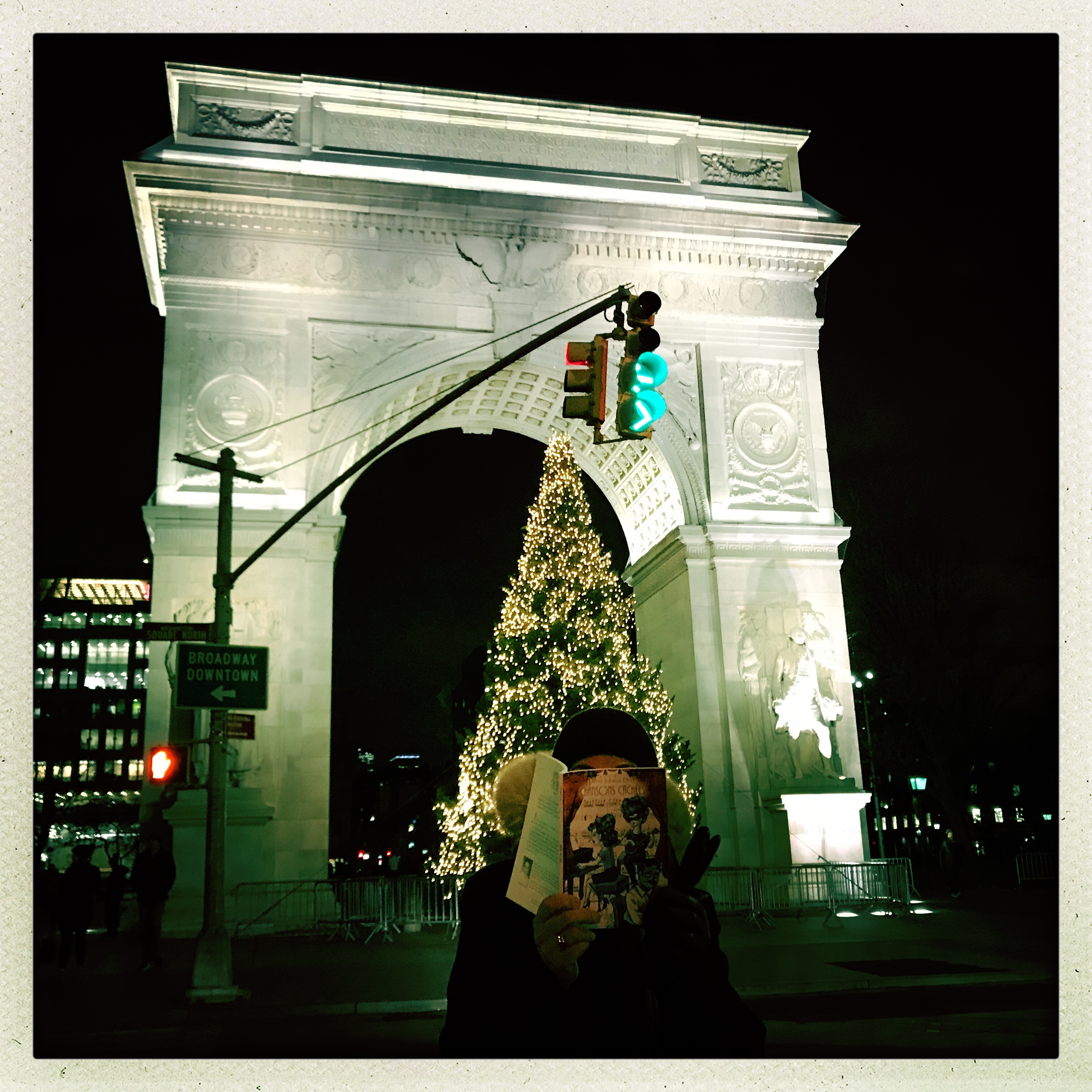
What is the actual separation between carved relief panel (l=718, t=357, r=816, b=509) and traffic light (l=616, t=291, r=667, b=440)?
46.0ft

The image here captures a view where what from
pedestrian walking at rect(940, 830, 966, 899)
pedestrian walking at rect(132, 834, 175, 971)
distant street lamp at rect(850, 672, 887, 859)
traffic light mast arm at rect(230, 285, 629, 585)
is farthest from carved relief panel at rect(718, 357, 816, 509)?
pedestrian walking at rect(132, 834, 175, 971)

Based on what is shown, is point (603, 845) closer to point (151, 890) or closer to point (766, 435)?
point (151, 890)

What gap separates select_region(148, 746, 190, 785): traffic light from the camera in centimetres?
1107

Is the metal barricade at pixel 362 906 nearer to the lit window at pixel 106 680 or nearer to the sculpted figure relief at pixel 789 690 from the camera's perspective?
the sculpted figure relief at pixel 789 690

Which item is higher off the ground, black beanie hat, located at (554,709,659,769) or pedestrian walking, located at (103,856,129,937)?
black beanie hat, located at (554,709,659,769)

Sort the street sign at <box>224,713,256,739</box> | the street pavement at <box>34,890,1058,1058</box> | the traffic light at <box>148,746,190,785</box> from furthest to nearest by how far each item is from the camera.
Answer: the street sign at <box>224,713,256,739</box>
the traffic light at <box>148,746,190,785</box>
the street pavement at <box>34,890,1058,1058</box>

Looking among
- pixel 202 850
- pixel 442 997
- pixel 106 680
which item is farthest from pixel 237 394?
pixel 106 680

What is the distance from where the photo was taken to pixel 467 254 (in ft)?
73.2

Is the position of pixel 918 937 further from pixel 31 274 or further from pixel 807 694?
pixel 31 274

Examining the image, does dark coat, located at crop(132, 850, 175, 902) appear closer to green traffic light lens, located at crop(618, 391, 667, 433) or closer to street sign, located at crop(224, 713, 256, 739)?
street sign, located at crop(224, 713, 256, 739)

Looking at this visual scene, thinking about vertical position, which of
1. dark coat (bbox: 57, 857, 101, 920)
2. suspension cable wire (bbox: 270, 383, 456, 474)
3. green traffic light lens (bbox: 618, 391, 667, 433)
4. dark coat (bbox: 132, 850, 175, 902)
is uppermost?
suspension cable wire (bbox: 270, 383, 456, 474)

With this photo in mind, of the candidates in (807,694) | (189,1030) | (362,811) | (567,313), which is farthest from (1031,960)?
(362,811)

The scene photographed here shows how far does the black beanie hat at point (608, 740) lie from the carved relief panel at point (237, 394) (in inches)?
683

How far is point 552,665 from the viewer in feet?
73.6
